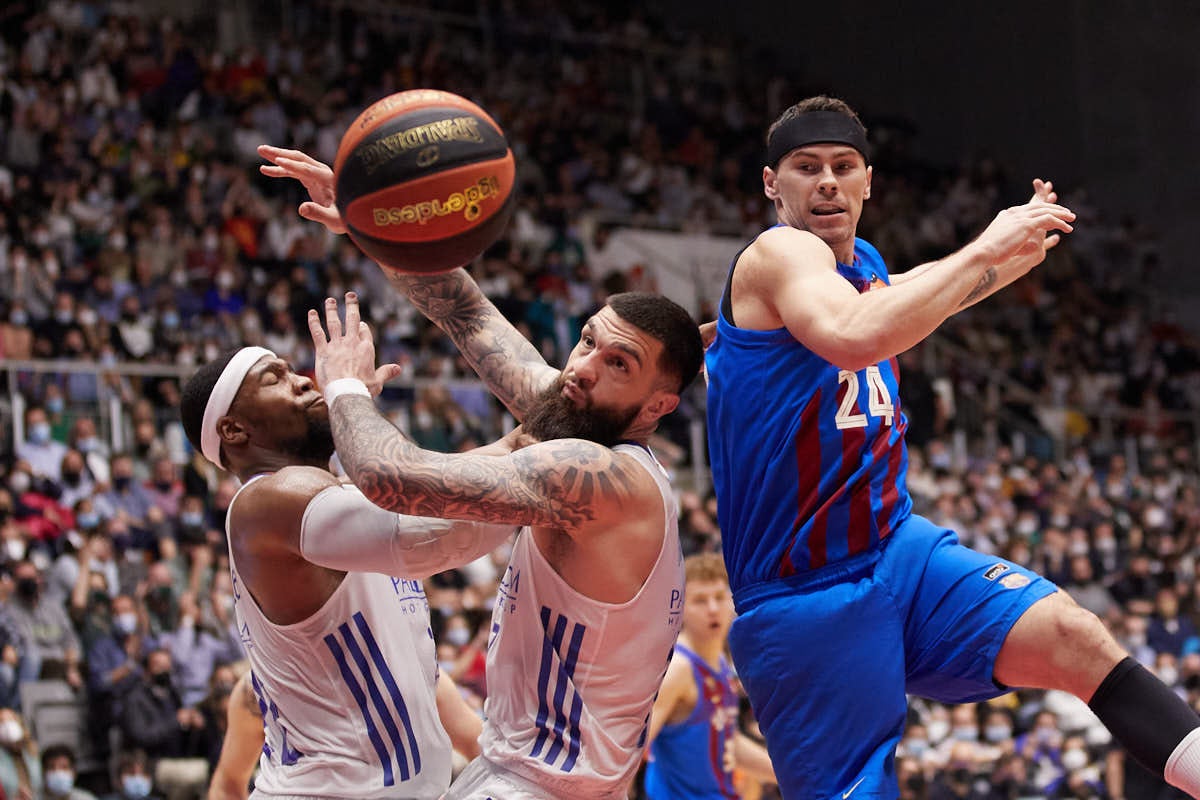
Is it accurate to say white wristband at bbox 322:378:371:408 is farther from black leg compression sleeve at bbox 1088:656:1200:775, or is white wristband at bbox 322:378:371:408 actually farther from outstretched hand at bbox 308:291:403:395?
black leg compression sleeve at bbox 1088:656:1200:775

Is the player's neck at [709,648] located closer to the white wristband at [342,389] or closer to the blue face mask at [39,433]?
the white wristband at [342,389]

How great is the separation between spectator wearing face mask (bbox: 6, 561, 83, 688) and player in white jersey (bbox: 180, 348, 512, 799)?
6.20 meters

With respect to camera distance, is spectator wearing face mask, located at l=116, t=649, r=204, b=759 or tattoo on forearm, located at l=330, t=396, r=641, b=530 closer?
tattoo on forearm, located at l=330, t=396, r=641, b=530

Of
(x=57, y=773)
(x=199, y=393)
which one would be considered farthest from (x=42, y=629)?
(x=199, y=393)

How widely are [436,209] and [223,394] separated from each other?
885 millimetres

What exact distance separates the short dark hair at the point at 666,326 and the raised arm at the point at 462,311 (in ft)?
2.12

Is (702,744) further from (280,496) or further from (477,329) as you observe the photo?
(280,496)

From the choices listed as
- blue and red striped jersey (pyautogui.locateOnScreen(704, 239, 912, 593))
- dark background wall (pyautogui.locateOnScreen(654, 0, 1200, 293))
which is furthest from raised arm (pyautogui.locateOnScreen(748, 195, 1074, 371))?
dark background wall (pyautogui.locateOnScreen(654, 0, 1200, 293))

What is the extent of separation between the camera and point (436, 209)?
12.3 ft

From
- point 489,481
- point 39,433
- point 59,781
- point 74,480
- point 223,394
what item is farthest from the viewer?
point 39,433

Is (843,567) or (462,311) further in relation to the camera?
(462,311)

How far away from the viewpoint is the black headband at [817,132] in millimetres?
4160

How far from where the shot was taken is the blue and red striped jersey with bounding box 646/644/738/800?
654 centimetres

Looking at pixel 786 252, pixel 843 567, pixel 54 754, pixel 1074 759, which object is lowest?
pixel 1074 759
